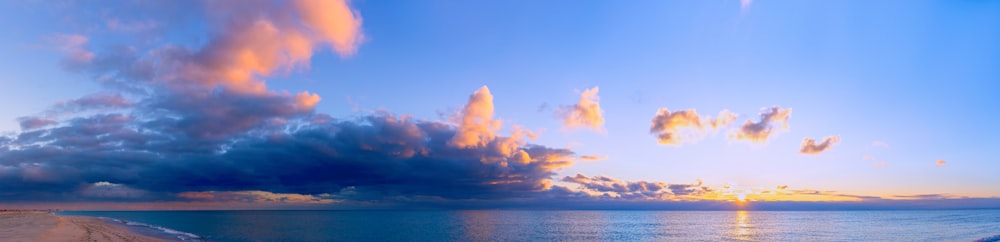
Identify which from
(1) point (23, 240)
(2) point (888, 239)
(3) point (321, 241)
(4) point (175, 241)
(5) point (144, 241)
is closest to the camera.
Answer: (1) point (23, 240)

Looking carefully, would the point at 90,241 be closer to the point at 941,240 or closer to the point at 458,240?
the point at 458,240

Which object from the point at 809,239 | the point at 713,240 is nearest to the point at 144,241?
the point at 713,240

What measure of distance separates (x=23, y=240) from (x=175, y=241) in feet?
58.0

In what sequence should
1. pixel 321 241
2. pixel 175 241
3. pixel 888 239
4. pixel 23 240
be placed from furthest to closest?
→ pixel 888 239, pixel 321 241, pixel 175 241, pixel 23 240

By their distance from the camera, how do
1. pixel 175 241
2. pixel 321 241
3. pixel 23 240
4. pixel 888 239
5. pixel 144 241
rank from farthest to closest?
1. pixel 888 239
2. pixel 321 241
3. pixel 175 241
4. pixel 144 241
5. pixel 23 240

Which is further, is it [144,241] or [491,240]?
[491,240]

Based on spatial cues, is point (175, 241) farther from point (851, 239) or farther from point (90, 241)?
point (851, 239)

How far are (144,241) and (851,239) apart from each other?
361 ft

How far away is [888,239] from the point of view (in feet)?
294

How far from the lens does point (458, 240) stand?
282 ft

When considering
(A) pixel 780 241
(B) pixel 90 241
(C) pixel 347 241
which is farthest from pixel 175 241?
(A) pixel 780 241

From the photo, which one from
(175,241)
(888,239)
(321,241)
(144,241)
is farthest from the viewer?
(888,239)

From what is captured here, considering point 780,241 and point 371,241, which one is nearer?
point 371,241

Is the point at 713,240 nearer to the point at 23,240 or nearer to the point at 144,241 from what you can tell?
the point at 144,241
